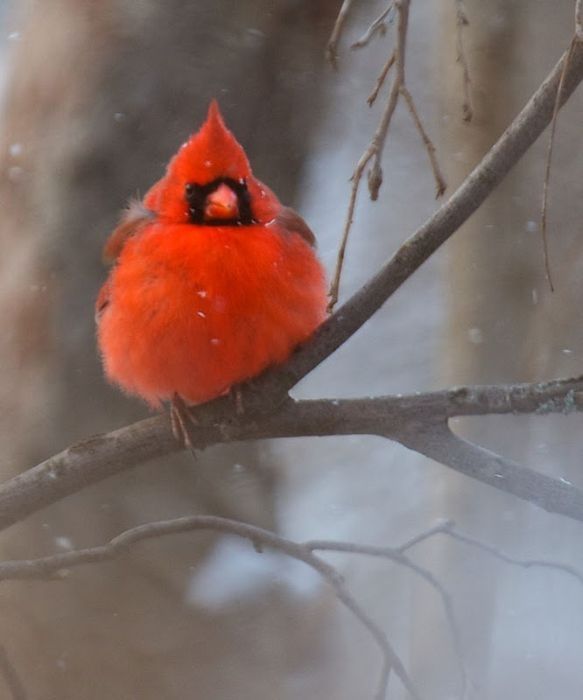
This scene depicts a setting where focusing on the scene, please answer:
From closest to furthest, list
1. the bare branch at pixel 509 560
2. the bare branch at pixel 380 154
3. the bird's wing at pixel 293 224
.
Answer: the bare branch at pixel 380 154 → the bare branch at pixel 509 560 → the bird's wing at pixel 293 224

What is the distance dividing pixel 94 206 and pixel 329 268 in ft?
1.60

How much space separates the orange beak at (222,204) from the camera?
1.22m

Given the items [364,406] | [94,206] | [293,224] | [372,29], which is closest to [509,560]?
[364,406]

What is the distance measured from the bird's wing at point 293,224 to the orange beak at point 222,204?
77 mm

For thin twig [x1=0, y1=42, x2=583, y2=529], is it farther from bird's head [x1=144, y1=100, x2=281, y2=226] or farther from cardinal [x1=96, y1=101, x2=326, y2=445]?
bird's head [x1=144, y1=100, x2=281, y2=226]

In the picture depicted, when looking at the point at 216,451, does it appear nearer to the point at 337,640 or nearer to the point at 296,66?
the point at 337,640

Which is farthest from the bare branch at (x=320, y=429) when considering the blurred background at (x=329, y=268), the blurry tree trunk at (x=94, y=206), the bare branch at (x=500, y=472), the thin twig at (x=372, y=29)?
the blurry tree trunk at (x=94, y=206)

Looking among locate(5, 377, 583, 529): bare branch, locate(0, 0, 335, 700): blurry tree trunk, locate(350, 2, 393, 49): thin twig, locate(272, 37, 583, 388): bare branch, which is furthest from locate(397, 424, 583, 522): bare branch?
locate(0, 0, 335, 700): blurry tree trunk

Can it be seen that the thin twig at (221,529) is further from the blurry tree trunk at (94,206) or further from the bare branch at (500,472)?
the blurry tree trunk at (94,206)

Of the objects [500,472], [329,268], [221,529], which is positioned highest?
[329,268]

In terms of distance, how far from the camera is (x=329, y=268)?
173cm

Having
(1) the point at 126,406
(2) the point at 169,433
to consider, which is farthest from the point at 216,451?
(2) the point at 169,433

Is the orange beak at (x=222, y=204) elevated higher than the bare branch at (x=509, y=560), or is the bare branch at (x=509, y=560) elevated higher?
the orange beak at (x=222, y=204)

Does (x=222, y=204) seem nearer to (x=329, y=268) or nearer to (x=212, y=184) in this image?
(x=212, y=184)
